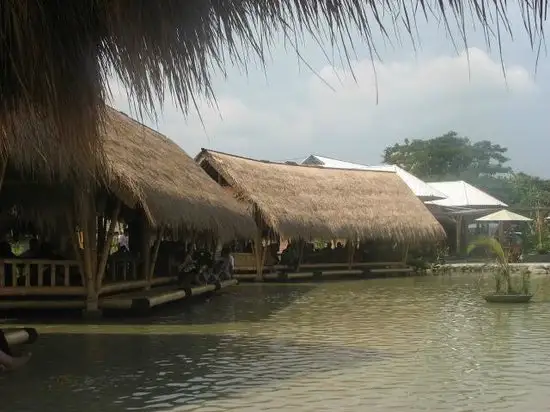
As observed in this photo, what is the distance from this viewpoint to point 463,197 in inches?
1433

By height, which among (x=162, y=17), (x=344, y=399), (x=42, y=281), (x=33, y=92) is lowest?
(x=344, y=399)

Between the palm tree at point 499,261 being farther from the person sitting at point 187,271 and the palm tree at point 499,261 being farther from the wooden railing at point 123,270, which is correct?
the wooden railing at point 123,270

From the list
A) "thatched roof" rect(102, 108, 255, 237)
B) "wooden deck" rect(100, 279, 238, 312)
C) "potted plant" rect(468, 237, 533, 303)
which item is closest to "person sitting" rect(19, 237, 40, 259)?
"wooden deck" rect(100, 279, 238, 312)

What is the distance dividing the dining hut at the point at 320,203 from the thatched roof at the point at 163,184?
9.19 ft

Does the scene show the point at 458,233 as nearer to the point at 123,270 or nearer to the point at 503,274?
the point at 503,274

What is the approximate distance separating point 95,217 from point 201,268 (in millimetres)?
4321

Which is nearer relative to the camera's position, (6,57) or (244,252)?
(6,57)

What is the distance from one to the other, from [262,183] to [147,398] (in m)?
15.3

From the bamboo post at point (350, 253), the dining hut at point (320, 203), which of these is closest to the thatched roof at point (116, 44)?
the dining hut at point (320, 203)

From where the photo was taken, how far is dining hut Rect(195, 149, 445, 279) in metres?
20.1

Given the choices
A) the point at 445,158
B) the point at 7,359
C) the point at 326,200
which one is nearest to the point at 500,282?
the point at 326,200

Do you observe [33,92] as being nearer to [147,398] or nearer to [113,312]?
[147,398]

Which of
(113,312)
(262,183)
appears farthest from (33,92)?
(262,183)

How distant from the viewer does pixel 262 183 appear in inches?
832
